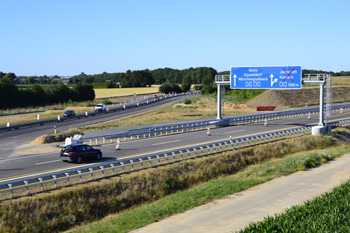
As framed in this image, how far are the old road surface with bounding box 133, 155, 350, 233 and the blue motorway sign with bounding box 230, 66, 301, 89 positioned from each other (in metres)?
15.7

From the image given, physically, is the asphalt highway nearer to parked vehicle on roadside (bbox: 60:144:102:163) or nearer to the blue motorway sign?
parked vehicle on roadside (bbox: 60:144:102:163)

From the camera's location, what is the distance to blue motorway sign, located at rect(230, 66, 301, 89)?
44312mm

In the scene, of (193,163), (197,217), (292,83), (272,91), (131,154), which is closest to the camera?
(197,217)

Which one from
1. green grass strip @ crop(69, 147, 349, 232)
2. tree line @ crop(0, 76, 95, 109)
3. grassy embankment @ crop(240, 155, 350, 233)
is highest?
tree line @ crop(0, 76, 95, 109)

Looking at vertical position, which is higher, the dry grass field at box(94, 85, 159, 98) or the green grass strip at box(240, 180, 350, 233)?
the dry grass field at box(94, 85, 159, 98)

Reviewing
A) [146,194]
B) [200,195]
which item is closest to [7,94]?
[146,194]

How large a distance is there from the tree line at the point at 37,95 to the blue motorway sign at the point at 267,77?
2010 inches

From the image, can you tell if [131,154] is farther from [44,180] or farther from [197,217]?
[197,217]

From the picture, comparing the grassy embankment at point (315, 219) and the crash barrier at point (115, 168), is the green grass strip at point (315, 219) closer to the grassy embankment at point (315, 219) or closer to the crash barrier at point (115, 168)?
the grassy embankment at point (315, 219)

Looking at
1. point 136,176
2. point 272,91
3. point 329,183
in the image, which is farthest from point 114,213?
point 272,91

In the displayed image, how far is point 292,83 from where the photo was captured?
44375mm

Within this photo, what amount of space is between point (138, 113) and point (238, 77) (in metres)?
28.2

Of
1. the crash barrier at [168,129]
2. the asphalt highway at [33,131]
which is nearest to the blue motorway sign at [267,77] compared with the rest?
the crash barrier at [168,129]

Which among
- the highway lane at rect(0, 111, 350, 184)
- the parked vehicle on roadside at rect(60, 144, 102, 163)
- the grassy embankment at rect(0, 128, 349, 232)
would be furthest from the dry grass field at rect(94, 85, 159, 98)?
the parked vehicle on roadside at rect(60, 144, 102, 163)
